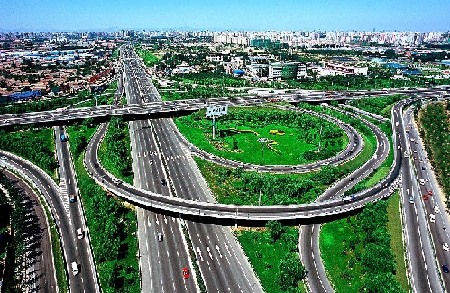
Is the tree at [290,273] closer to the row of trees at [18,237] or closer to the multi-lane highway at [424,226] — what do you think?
the multi-lane highway at [424,226]

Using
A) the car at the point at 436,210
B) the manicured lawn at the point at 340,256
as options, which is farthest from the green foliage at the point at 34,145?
the car at the point at 436,210

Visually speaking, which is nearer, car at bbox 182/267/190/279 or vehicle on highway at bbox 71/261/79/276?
car at bbox 182/267/190/279

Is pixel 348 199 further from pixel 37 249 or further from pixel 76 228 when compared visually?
pixel 37 249

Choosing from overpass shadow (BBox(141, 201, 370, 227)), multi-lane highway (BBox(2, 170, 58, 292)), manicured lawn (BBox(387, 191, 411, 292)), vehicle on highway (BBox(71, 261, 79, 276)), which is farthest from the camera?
overpass shadow (BBox(141, 201, 370, 227))

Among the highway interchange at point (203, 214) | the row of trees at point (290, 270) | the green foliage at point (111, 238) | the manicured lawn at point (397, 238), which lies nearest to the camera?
the row of trees at point (290, 270)

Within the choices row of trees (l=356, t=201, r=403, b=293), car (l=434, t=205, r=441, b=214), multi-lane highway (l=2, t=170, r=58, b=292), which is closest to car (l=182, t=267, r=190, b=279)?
multi-lane highway (l=2, t=170, r=58, b=292)

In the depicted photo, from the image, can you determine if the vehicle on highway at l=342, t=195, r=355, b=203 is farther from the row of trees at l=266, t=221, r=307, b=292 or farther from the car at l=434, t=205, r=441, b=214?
the row of trees at l=266, t=221, r=307, b=292

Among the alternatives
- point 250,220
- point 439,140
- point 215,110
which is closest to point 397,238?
point 250,220
